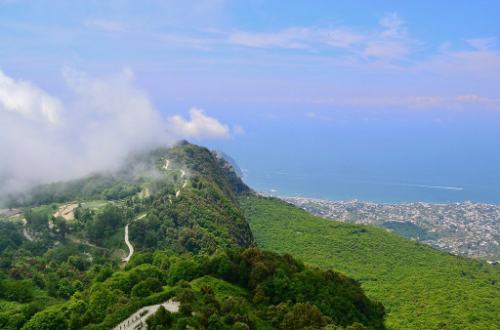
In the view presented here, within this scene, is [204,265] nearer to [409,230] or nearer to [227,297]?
[227,297]

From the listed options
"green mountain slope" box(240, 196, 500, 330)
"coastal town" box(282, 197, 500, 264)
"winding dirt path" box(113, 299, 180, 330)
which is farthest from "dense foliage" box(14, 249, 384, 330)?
"coastal town" box(282, 197, 500, 264)

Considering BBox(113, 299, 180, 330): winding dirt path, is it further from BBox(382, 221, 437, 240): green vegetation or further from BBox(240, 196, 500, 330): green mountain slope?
BBox(382, 221, 437, 240): green vegetation

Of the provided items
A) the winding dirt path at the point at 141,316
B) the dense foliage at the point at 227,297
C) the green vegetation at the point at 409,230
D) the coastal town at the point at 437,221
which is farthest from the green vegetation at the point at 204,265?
the green vegetation at the point at 409,230

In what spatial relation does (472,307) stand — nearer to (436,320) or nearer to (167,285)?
(436,320)

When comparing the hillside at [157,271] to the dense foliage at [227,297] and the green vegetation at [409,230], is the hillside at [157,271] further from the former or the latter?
the green vegetation at [409,230]

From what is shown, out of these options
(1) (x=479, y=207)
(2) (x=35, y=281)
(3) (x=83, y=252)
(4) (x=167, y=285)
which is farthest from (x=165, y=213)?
(1) (x=479, y=207)

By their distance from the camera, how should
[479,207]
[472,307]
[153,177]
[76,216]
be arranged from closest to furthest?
[472,307] < [76,216] < [153,177] < [479,207]
